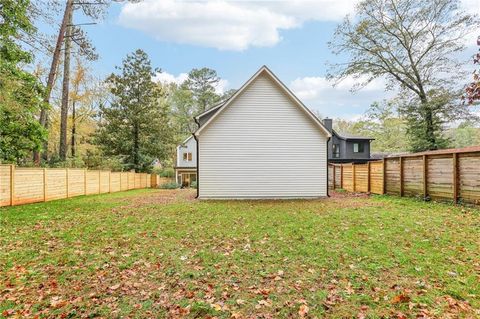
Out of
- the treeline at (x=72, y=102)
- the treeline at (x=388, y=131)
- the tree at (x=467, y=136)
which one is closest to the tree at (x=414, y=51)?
the treeline at (x=388, y=131)

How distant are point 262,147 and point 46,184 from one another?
10.4 m

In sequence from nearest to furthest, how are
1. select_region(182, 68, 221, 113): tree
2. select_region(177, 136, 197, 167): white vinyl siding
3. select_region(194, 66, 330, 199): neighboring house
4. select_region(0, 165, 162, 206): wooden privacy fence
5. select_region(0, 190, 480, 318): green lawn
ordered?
1. select_region(0, 190, 480, 318): green lawn
2. select_region(0, 165, 162, 206): wooden privacy fence
3. select_region(194, 66, 330, 199): neighboring house
4. select_region(177, 136, 197, 167): white vinyl siding
5. select_region(182, 68, 221, 113): tree

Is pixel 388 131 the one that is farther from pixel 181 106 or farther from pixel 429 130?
pixel 181 106

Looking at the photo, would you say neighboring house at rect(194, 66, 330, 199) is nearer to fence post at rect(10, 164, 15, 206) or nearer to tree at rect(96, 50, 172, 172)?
Result: fence post at rect(10, 164, 15, 206)

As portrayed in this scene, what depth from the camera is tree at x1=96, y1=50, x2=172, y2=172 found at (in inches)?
1111

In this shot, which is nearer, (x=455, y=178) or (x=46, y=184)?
(x=455, y=178)

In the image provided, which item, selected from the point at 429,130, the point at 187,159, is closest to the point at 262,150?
the point at 429,130

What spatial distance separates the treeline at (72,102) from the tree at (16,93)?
0.11 feet

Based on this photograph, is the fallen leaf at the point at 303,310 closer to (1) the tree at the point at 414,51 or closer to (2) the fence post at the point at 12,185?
(2) the fence post at the point at 12,185

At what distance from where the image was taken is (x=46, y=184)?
13.0 m

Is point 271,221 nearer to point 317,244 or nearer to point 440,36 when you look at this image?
point 317,244

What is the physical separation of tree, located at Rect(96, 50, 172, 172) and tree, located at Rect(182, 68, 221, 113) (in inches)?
589

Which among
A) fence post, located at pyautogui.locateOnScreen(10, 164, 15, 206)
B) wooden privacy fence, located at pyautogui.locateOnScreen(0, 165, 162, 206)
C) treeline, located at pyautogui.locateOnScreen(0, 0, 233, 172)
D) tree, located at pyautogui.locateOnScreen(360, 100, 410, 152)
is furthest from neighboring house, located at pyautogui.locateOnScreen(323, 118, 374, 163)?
fence post, located at pyautogui.locateOnScreen(10, 164, 15, 206)

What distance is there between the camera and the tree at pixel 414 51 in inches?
821
